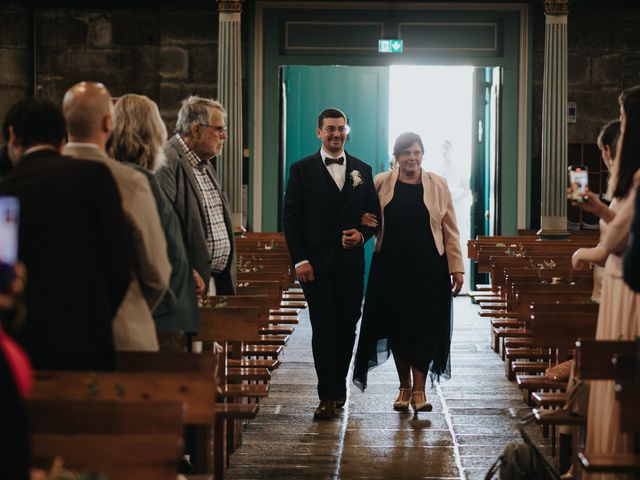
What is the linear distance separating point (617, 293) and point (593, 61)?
10.3 metres

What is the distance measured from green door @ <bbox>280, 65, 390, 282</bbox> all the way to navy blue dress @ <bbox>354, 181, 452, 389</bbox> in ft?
25.1

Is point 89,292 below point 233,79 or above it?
below

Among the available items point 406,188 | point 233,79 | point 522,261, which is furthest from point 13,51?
point 406,188

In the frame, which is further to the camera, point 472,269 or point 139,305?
point 472,269

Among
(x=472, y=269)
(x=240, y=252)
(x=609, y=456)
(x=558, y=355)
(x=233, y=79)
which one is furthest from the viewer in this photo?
(x=472, y=269)

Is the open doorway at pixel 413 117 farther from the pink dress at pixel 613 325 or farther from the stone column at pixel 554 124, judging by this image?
the pink dress at pixel 613 325

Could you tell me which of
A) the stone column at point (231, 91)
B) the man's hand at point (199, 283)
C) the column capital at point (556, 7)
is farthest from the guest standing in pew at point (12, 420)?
the column capital at point (556, 7)

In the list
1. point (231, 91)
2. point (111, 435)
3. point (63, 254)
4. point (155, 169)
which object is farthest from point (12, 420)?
point (231, 91)

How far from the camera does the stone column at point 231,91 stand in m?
12.8

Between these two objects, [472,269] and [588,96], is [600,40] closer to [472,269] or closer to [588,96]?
[588,96]

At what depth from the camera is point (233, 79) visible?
1290 cm

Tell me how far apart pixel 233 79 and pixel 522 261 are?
204 inches

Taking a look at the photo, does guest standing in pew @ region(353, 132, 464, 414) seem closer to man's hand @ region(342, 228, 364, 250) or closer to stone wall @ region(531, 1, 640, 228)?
man's hand @ region(342, 228, 364, 250)

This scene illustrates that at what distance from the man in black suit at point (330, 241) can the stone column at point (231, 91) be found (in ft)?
20.1
